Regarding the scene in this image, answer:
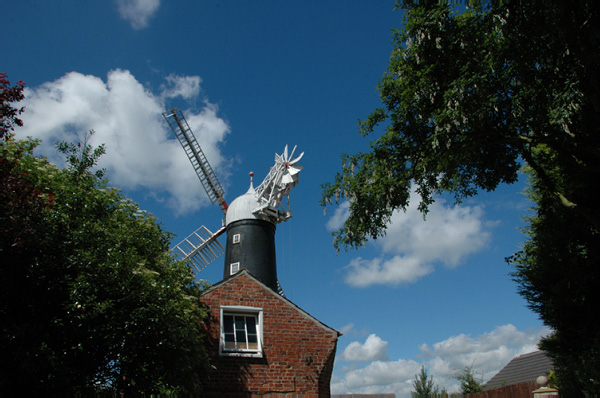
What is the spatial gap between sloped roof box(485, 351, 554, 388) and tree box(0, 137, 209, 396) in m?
26.6

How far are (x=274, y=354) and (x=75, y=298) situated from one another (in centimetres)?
776

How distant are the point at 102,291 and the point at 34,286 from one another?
1.37 meters

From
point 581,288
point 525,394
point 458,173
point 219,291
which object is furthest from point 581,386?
point 219,291

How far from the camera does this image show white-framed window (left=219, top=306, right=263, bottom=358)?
50.6ft

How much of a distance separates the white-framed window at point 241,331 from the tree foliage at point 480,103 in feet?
13.5

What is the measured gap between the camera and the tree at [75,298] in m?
9.37

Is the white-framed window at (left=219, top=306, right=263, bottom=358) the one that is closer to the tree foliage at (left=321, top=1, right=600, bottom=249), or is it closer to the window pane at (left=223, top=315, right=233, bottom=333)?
the window pane at (left=223, top=315, right=233, bottom=333)

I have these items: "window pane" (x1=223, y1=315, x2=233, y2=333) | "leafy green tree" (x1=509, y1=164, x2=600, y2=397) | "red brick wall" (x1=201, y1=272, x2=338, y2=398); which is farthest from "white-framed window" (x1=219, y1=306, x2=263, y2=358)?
"leafy green tree" (x1=509, y1=164, x2=600, y2=397)

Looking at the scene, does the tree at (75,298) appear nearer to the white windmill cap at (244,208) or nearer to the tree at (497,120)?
the tree at (497,120)

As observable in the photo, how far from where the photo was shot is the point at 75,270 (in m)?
10.4

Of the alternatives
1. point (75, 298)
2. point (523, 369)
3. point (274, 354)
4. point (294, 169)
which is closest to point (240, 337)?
point (274, 354)

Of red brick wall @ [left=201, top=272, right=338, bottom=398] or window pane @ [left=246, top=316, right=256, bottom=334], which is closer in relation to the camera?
red brick wall @ [left=201, top=272, right=338, bottom=398]

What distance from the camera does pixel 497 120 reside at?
1305 centimetres

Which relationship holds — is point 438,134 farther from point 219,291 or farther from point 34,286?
point 34,286
